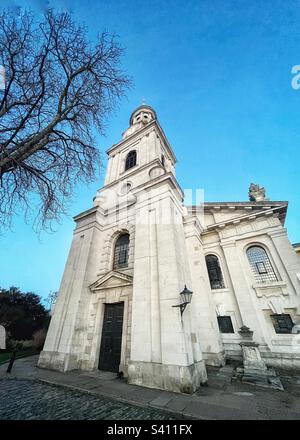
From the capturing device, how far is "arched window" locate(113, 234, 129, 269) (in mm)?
11656

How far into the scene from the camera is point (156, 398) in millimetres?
5305

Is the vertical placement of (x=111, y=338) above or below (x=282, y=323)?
below

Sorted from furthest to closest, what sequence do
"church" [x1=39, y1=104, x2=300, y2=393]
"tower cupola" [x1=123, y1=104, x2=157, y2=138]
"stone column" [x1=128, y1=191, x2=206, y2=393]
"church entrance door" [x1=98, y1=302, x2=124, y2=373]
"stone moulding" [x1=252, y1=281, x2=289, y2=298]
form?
"tower cupola" [x1=123, y1=104, x2=157, y2=138] < "stone moulding" [x1=252, y1=281, x2=289, y2=298] < "church entrance door" [x1=98, y1=302, x2=124, y2=373] < "church" [x1=39, y1=104, x2=300, y2=393] < "stone column" [x1=128, y1=191, x2=206, y2=393]

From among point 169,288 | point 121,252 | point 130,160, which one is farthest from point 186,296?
point 130,160

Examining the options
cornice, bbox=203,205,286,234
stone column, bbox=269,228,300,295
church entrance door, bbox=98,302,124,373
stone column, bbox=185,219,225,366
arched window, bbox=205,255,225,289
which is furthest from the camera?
arched window, bbox=205,255,225,289

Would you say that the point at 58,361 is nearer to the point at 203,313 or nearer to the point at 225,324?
the point at 203,313

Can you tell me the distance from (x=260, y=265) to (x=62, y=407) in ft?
43.1

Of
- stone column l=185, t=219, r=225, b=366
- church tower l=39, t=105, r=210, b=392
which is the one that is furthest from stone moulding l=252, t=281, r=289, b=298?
church tower l=39, t=105, r=210, b=392

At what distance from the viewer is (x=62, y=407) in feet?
15.9

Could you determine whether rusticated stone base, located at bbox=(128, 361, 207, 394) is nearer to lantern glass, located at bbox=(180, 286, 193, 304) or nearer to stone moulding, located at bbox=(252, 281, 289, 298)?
lantern glass, located at bbox=(180, 286, 193, 304)

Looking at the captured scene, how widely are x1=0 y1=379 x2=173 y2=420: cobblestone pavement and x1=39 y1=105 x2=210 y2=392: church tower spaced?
1.84 metres

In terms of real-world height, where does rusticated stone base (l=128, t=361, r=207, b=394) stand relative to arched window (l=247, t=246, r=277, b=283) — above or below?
below

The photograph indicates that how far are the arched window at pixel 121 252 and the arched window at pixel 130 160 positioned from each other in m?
8.77

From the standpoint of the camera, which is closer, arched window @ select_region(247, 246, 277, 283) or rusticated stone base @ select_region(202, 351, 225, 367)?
rusticated stone base @ select_region(202, 351, 225, 367)
